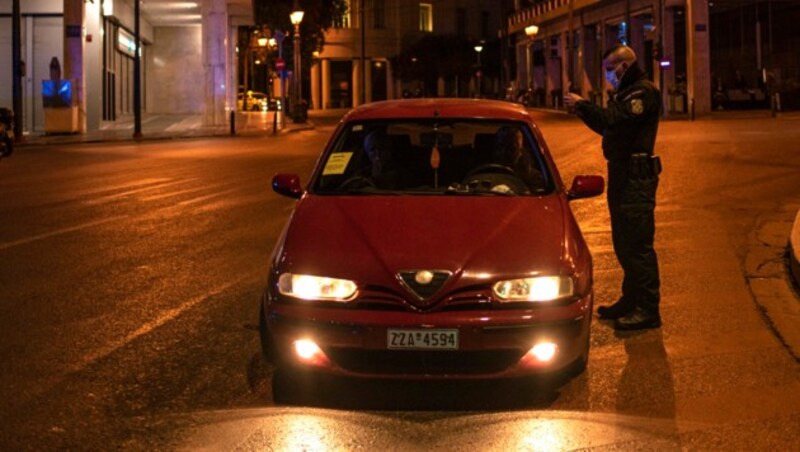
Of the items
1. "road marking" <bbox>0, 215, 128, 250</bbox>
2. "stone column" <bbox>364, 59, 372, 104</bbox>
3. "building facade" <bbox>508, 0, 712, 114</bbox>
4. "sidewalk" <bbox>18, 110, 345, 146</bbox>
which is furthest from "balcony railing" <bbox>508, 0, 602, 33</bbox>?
"road marking" <bbox>0, 215, 128, 250</bbox>

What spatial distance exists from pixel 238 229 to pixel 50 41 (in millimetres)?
31174

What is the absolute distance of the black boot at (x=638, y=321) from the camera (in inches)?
290

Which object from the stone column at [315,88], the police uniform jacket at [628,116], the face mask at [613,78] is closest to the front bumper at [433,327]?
the police uniform jacket at [628,116]

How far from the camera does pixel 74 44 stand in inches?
1476

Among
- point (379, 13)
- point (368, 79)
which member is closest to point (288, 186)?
point (368, 79)

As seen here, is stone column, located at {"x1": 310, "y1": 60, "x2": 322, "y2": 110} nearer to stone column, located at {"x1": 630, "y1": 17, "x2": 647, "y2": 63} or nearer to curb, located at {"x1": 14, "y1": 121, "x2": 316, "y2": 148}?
stone column, located at {"x1": 630, "y1": 17, "x2": 647, "y2": 63}

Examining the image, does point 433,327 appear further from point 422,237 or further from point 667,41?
point 667,41

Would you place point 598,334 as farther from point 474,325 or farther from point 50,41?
point 50,41

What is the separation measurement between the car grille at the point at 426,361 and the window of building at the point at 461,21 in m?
98.9

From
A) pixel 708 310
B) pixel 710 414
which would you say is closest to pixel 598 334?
pixel 708 310

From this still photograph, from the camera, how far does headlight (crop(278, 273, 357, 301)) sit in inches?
213

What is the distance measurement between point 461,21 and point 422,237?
99.9 meters

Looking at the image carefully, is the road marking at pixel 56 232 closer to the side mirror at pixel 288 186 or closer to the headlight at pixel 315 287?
the side mirror at pixel 288 186

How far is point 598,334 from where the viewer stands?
732cm
